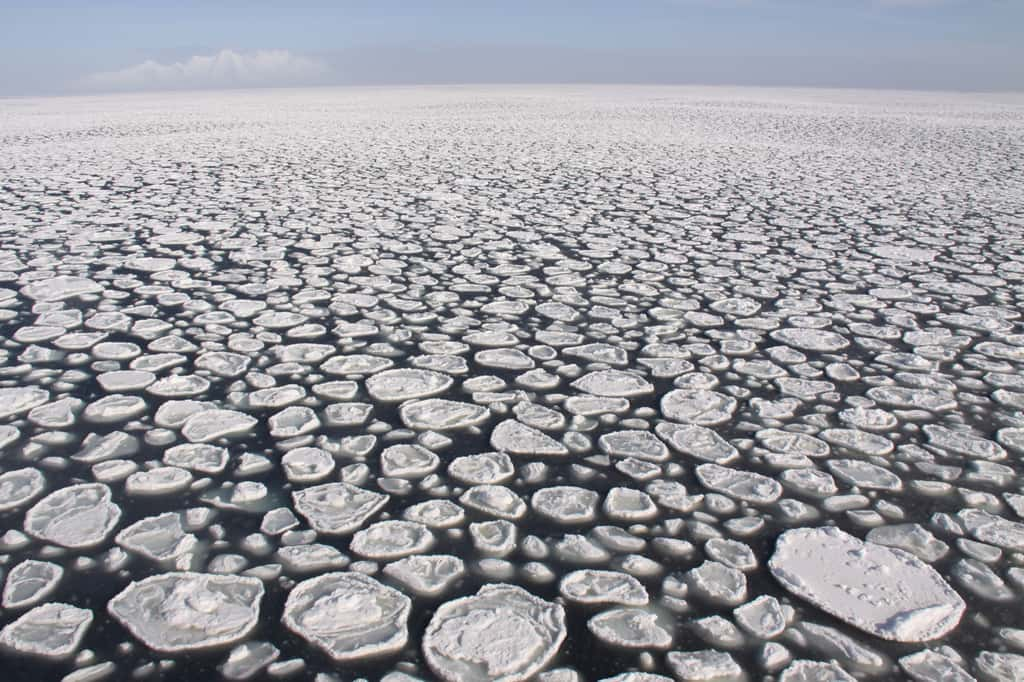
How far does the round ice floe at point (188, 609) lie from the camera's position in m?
1.39

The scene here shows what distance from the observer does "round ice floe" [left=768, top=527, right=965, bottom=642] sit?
1.46m

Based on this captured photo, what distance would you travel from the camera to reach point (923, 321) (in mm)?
3201

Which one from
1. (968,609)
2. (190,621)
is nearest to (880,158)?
(968,609)

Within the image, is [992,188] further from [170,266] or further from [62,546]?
[62,546]

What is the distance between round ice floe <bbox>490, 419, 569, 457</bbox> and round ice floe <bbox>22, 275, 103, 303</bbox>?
232 centimetres

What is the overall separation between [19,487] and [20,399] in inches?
23.7

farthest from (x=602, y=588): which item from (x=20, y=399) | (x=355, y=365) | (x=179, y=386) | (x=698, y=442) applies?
(x=20, y=399)

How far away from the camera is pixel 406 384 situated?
8.27 feet

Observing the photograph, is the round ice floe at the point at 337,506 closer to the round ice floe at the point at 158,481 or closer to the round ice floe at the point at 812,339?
the round ice floe at the point at 158,481

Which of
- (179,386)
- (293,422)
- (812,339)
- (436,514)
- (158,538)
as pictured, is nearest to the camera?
(158,538)

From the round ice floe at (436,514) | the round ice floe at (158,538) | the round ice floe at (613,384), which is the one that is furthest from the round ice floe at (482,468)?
Result: the round ice floe at (158,538)

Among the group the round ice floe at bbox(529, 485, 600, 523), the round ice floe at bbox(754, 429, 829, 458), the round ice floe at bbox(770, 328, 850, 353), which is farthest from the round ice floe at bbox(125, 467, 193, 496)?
the round ice floe at bbox(770, 328, 850, 353)

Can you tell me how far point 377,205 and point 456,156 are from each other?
149 inches

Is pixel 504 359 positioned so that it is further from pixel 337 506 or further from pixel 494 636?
pixel 494 636
